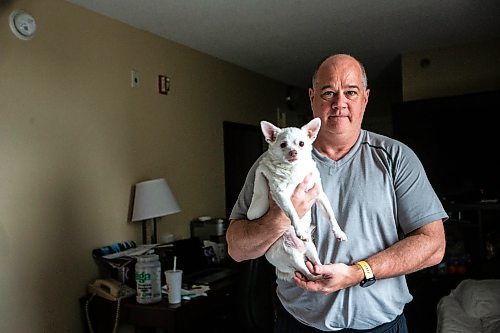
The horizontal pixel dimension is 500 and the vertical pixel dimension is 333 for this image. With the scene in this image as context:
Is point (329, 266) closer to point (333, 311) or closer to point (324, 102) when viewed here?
point (333, 311)

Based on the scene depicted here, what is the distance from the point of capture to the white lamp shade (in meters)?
3.05

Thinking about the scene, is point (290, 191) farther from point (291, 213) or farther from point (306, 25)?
point (306, 25)

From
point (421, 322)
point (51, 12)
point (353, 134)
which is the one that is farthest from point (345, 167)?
point (421, 322)

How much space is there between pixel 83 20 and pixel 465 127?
3.05m

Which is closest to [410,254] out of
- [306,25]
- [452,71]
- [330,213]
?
[330,213]

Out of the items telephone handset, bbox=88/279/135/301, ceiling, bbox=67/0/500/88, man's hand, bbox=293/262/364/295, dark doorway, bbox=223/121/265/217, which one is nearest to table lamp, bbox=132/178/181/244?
telephone handset, bbox=88/279/135/301

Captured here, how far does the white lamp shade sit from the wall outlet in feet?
2.25

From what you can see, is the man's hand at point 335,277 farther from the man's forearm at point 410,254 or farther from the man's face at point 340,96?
the man's face at point 340,96

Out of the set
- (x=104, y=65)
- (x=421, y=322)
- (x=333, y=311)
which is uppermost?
(x=104, y=65)

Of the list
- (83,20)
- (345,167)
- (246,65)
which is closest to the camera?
(345,167)

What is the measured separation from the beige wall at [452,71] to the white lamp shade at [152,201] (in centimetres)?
253

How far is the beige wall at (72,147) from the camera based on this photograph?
2.40 meters

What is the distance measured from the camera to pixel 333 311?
1259mm

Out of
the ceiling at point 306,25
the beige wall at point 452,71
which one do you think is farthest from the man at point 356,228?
the beige wall at point 452,71
